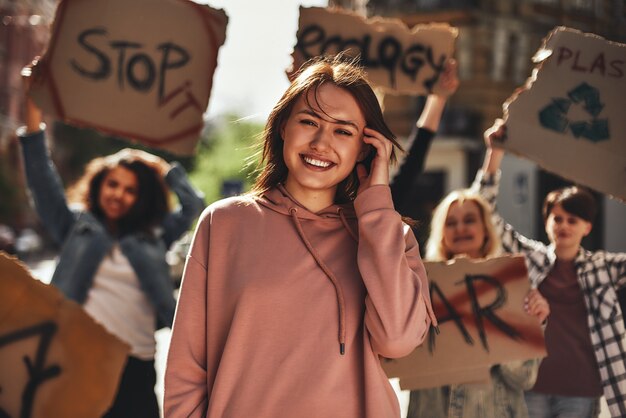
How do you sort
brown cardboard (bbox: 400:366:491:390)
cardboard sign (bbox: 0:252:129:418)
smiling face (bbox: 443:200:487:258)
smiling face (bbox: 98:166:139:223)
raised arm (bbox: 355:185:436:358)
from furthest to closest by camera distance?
smiling face (bbox: 98:166:139:223)
smiling face (bbox: 443:200:487:258)
brown cardboard (bbox: 400:366:491:390)
cardboard sign (bbox: 0:252:129:418)
raised arm (bbox: 355:185:436:358)

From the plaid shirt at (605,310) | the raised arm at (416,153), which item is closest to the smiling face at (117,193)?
the raised arm at (416,153)

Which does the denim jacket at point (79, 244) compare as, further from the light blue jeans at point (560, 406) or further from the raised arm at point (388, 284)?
the raised arm at point (388, 284)

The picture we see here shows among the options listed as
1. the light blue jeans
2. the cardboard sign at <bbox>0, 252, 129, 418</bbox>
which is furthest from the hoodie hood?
the light blue jeans

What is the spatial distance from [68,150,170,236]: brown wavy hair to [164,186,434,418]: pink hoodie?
1963 millimetres

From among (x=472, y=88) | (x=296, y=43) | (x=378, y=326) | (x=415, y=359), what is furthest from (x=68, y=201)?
(x=472, y=88)

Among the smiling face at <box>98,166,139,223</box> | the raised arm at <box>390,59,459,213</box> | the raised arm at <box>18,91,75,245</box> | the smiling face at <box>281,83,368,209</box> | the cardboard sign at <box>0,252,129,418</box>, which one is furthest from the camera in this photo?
the smiling face at <box>98,166,139,223</box>

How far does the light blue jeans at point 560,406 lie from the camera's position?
4.14 meters

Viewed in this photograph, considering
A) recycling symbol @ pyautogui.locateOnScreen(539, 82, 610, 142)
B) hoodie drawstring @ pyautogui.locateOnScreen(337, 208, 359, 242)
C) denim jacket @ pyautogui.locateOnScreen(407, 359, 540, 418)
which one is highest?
recycling symbol @ pyautogui.locateOnScreen(539, 82, 610, 142)

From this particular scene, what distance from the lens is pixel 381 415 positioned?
228 centimetres

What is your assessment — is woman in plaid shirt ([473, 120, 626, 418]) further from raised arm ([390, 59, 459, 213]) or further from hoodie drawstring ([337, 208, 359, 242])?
hoodie drawstring ([337, 208, 359, 242])

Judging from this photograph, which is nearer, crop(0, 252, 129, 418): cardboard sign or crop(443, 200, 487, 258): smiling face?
crop(0, 252, 129, 418): cardboard sign

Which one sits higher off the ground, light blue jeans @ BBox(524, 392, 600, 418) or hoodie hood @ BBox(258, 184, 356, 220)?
hoodie hood @ BBox(258, 184, 356, 220)

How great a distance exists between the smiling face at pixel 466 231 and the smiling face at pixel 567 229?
36cm

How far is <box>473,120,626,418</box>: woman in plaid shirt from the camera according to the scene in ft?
13.1
